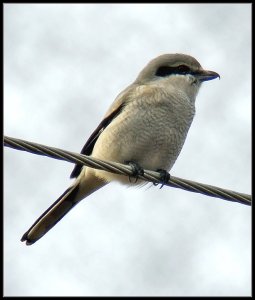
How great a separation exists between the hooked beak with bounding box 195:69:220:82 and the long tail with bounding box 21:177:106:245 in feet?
4.17

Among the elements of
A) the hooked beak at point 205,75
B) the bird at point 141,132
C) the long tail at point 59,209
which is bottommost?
the long tail at point 59,209

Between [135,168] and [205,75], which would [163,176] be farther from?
[205,75]

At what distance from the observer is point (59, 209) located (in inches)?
225

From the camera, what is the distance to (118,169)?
4.23m

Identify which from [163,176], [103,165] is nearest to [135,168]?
[163,176]

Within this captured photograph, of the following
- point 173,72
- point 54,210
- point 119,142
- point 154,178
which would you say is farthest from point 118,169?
point 173,72

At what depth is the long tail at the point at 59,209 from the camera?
545cm

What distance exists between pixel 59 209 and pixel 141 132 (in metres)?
0.97

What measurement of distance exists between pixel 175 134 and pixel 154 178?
854 mm

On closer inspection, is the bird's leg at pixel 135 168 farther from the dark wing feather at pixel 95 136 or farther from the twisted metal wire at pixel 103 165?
the dark wing feather at pixel 95 136

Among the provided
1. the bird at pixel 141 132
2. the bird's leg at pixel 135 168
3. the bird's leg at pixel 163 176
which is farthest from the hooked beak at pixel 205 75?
the bird's leg at pixel 135 168

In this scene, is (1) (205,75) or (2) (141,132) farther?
(1) (205,75)

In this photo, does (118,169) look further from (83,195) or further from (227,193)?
(83,195)

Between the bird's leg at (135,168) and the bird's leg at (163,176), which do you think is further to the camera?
the bird's leg at (163,176)
